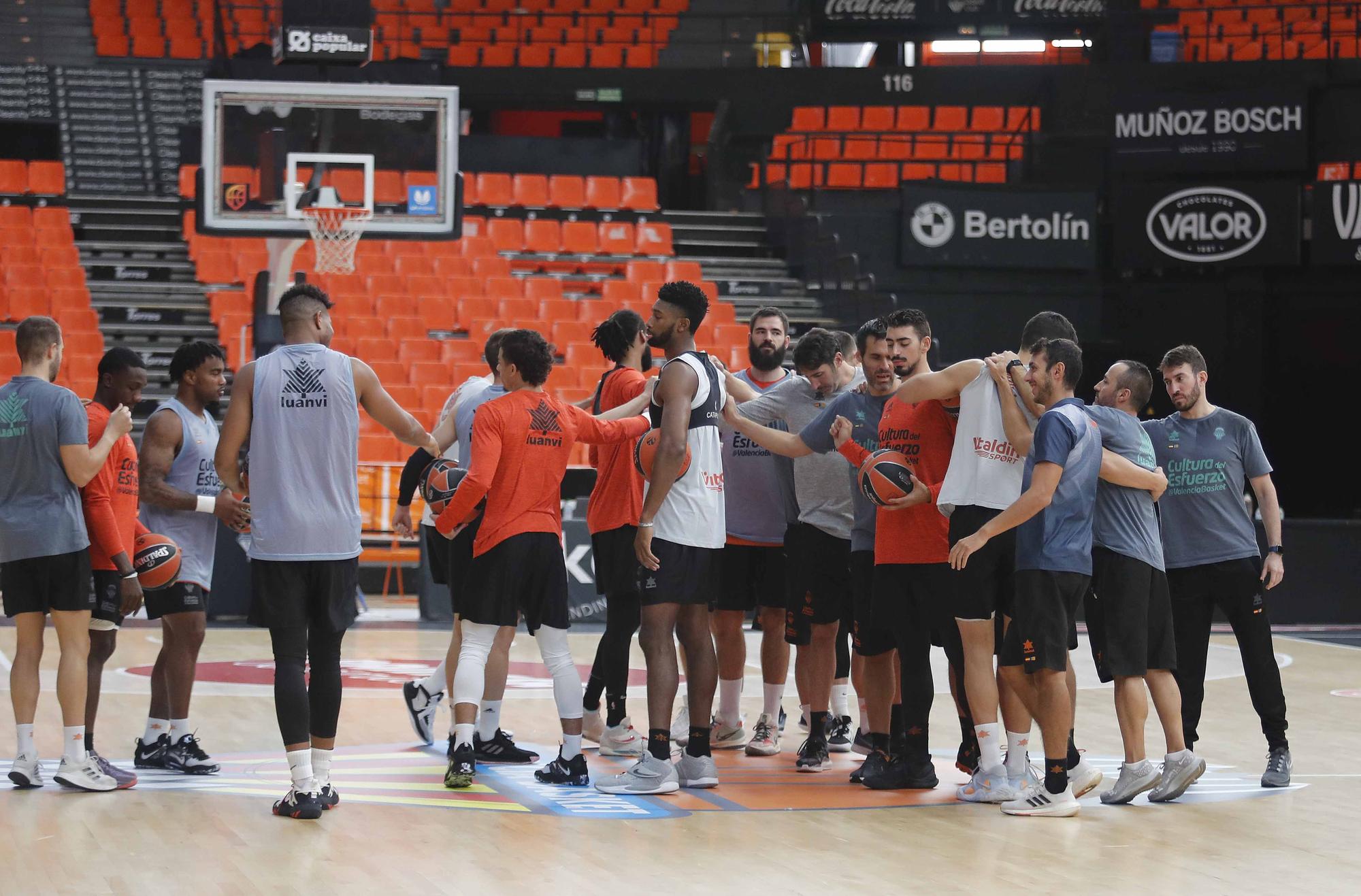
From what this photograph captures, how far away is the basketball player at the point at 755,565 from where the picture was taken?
7895 millimetres

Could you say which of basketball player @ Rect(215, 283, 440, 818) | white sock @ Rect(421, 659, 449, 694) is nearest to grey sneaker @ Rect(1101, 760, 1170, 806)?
white sock @ Rect(421, 659, 449, 694)

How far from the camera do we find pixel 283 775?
22.9 ft

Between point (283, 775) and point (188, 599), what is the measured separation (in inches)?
36.0

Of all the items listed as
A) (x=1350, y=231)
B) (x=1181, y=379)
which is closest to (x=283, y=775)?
(x=1181, y=379)

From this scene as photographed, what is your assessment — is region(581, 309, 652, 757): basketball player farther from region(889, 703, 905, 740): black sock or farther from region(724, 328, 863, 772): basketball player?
region(889, 703, 905, 740): black sock

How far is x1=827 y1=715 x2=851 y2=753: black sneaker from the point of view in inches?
317

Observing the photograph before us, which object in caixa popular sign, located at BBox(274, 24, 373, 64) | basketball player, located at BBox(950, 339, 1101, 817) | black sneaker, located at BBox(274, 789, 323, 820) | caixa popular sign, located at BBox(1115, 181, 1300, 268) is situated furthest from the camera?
caixa popular sign, located at BBox(1115, 181, 1300, 268)

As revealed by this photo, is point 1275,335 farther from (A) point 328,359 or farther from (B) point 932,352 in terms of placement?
(A) point 328,359

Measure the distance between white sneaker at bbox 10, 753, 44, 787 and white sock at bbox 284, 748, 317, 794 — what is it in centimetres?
127

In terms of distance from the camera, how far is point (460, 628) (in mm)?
7609

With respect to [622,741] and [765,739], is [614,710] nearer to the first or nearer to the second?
[622,741]

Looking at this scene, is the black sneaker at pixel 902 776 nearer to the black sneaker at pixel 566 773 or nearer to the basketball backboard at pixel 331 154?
the black sneaker at pixel 566 773

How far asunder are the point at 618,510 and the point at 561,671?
2.86 ft

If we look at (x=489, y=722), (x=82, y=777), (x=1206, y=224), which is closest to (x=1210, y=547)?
(x=489, y=722)
